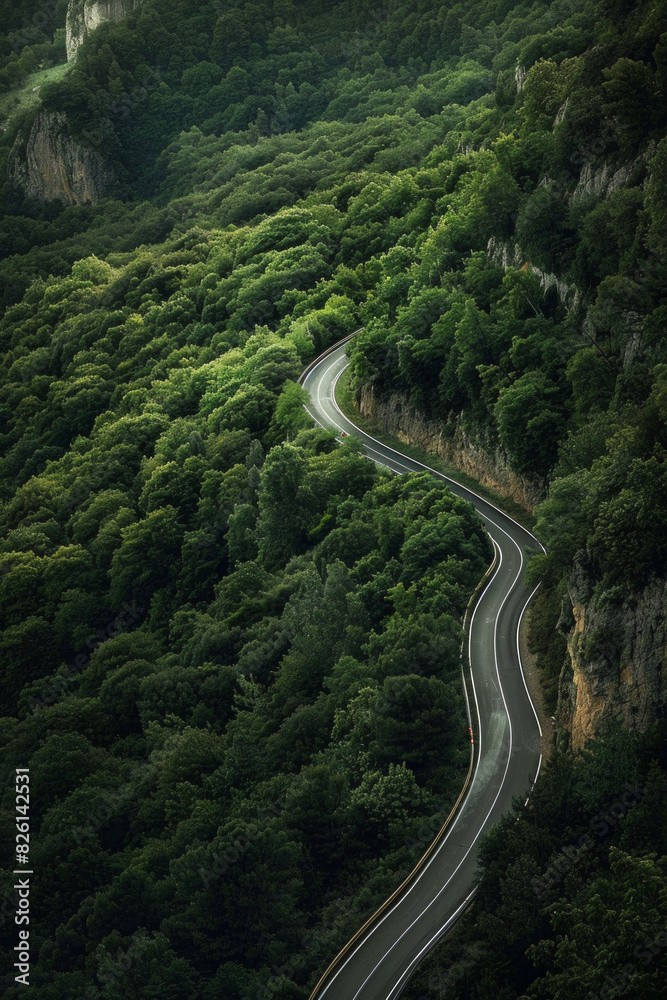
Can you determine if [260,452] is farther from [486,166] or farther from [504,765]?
[504,765]

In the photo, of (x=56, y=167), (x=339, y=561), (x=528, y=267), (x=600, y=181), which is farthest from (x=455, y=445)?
(x=56, y=167)

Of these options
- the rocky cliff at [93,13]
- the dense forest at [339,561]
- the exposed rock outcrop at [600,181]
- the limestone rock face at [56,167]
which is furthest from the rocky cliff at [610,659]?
the rocky cliff at [93,13]

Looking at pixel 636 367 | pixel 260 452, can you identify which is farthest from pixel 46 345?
pixel 636 367

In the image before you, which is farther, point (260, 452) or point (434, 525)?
point (260, 452)

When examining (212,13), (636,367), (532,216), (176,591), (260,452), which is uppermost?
(212,13)

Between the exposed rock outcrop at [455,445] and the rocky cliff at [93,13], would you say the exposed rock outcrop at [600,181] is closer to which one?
the exposed rock outcrop at [455,445]

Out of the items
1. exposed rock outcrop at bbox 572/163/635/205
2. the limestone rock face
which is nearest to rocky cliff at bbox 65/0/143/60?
the limestone rock face

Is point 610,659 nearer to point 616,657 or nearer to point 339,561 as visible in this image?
point 616,657
